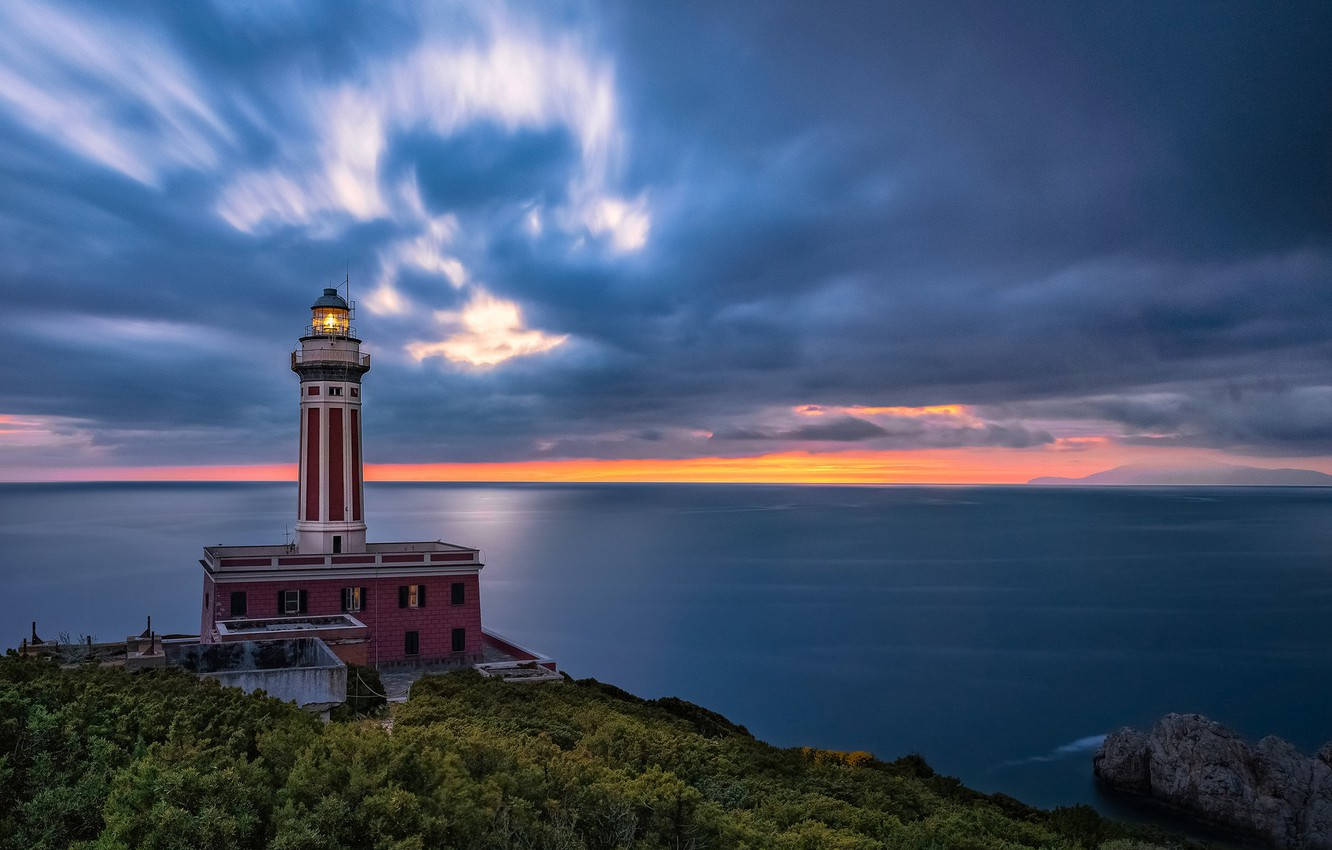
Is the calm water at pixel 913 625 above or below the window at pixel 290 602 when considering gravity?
below

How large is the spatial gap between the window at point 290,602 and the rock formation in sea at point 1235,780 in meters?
35.1


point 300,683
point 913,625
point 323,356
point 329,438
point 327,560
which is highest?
point 323,356

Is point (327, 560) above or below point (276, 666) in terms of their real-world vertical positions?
above

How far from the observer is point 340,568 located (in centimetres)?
3234

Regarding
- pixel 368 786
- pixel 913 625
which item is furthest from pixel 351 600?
pixel 913 625

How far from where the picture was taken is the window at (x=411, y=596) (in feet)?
109

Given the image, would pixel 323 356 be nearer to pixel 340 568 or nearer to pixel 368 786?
pixel 340 568

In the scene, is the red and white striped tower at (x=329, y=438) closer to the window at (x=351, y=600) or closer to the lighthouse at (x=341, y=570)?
the lighthouse at (x=341, y=570)

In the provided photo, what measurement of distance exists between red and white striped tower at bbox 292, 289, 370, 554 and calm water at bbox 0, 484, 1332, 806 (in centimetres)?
2616

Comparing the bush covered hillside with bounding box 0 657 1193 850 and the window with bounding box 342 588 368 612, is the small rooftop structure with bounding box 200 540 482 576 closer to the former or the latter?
the window with bounding box 342 588 368 612

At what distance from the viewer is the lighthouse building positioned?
3123cm

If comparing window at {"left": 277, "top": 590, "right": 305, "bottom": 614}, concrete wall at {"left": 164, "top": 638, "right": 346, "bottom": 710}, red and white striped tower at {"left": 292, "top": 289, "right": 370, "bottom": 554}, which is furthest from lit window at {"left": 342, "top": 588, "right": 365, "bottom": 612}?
concrete wall at {"left": 164, "top": 638, "right": 346, "bottom": 710}

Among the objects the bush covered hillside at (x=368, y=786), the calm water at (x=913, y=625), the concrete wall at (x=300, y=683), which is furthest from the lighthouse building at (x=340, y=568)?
the calm water at (x=913, y=625)

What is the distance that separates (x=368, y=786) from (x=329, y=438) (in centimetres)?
2833
